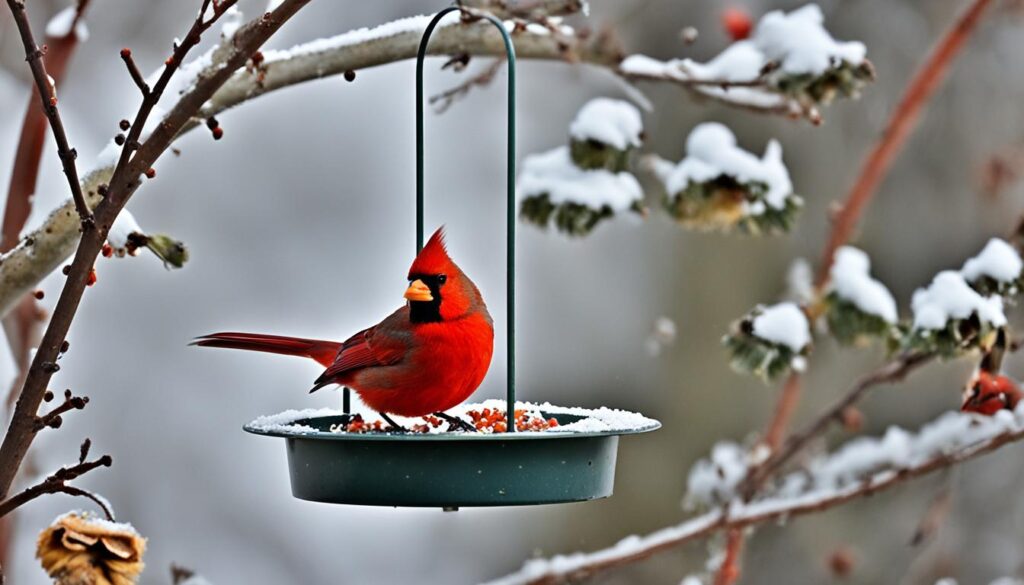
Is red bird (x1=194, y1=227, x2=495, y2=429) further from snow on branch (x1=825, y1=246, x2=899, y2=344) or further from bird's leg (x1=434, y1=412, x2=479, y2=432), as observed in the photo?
snow on branch (x1=825, y1=246, x2=899, y2=344)

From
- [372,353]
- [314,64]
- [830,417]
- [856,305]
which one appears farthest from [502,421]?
[830,417]

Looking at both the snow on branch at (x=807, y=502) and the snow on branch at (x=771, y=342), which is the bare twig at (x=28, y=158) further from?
the snow on branch at (x=771, y=342)

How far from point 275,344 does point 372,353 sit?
1.17ft

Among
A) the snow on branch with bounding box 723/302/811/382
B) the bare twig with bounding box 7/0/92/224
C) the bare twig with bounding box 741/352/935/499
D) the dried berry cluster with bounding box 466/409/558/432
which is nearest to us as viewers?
the bare twig with bounding box 7/0/92/224

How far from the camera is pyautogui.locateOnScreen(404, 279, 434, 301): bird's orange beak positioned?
7.36 ft

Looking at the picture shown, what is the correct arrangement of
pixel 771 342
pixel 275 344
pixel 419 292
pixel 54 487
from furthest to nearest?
pixel 771 342 < pixel 275 344 < pixel 419 292 < pixel 54 487

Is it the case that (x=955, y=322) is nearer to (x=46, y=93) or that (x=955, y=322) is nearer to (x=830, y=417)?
(x=830, y=417)

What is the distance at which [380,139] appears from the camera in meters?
6.76

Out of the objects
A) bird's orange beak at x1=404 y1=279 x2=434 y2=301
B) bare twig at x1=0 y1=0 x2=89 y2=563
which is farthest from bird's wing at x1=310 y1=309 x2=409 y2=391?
bare twig at x1=0 y1=0 x2=89 y2=563

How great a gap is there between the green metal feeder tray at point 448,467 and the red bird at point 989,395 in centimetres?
120

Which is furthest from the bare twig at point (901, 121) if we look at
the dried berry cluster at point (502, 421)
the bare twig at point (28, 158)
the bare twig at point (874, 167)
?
the bare twig at point (28, 158)

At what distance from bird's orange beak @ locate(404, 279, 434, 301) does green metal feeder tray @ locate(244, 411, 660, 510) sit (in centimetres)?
25

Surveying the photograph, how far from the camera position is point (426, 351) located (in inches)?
91.0

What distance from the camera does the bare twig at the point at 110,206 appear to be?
1.61m
